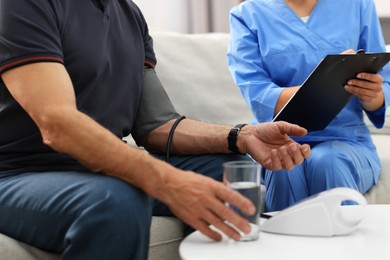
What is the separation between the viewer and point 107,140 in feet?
3.68

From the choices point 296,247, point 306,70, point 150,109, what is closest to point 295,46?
point 306,70

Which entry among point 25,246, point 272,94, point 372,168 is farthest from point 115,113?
point 372,168

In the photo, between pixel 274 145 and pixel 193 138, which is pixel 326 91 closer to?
pixel 274 145

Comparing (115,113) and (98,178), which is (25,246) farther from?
(115,113)

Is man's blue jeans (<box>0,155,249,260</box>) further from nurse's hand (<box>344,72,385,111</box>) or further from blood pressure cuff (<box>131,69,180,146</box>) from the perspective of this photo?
nurse's hand (<box>344,72,385,111</box>)

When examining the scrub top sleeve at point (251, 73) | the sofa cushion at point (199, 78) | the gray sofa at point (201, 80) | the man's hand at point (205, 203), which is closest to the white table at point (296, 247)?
the man's hand at point (205, 203)

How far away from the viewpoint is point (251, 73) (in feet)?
A: 5.90

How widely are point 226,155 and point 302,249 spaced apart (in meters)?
0.52

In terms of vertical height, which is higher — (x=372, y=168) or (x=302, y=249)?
(x=302, y=249)

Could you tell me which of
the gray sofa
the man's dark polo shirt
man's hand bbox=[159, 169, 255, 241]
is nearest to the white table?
man's hand bbox=[159, 169, 255, 241]

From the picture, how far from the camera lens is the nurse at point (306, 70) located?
169 cm

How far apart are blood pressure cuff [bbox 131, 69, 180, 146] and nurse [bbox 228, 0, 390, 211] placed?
0.30 metres

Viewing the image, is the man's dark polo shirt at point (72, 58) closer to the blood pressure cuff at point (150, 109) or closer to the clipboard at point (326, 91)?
the blood pressure cuff at point (150, 109)

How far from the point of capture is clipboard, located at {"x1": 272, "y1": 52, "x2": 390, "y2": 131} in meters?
1.46
